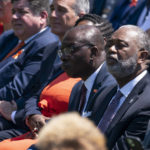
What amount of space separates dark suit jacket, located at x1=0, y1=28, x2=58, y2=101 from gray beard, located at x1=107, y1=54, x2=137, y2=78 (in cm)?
125

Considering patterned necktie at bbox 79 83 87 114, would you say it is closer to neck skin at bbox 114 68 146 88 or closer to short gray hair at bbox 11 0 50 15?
neck skin at bbox 114 68 146 88

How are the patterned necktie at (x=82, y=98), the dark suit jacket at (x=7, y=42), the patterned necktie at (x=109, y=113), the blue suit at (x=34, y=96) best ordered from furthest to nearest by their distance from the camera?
the dark suit jacket at (x=7, y=42)
the blue suit at (x=34, y=96)
the patterned necktie at (x=82, y=98)
the patterned necktie at (x=109, y=113)

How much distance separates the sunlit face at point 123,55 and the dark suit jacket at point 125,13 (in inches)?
111

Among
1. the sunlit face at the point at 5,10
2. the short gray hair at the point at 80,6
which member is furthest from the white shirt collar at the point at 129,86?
the sunlit face at the point at 5,10

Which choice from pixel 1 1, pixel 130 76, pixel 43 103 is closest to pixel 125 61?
pixel 130 76

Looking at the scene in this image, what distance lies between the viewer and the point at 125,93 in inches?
116

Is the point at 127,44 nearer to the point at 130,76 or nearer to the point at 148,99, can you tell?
the point at 130,76

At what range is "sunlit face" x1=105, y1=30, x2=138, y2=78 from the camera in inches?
120

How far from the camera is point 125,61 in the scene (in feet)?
10.0

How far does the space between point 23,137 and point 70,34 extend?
40.4 inches

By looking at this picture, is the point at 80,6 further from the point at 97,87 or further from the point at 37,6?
the point at 97,87

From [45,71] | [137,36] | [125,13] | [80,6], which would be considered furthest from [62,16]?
[125,13]

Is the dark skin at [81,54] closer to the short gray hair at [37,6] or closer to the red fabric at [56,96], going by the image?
the red fabric at [56,96]

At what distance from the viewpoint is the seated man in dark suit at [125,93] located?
→ 2729mm
